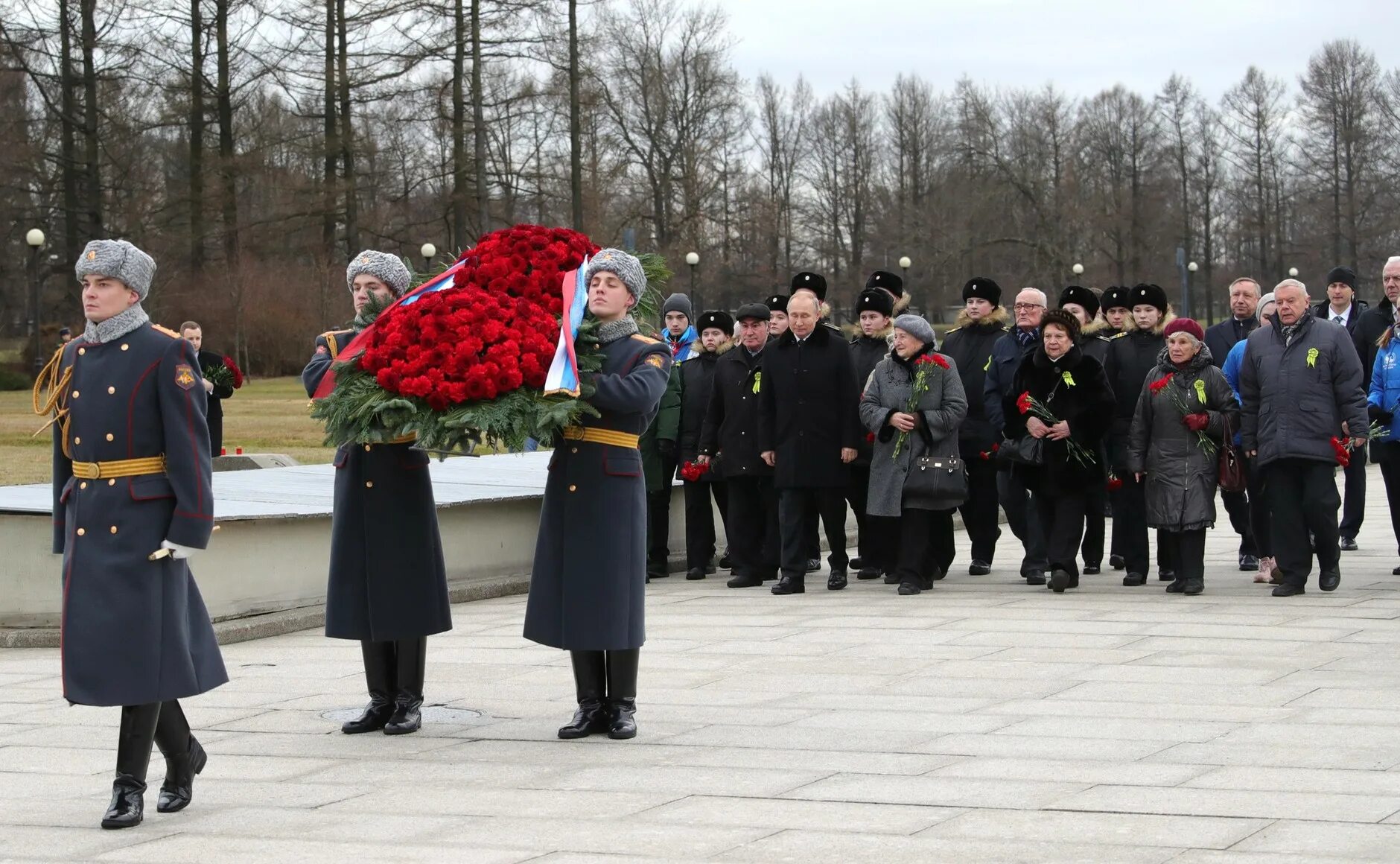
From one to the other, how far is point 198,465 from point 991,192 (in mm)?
65259

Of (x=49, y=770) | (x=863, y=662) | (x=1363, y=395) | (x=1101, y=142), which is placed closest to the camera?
(x=49, y=770)

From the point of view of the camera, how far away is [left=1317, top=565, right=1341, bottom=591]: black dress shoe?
34.3ft

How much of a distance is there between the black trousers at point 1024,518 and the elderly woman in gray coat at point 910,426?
700 millimetres

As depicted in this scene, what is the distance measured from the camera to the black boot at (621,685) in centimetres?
670

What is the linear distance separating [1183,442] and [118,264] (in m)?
6.89

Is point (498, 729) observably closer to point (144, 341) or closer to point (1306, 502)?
point (144, 341)

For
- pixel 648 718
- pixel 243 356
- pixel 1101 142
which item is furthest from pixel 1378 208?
pixel 648 718

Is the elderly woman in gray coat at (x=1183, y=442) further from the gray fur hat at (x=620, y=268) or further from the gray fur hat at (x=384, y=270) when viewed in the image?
the gray fur hat at (x=384, y=270)

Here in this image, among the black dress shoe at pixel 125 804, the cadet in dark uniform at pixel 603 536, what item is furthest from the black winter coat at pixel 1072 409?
the black dress shoe at pixel 125 804

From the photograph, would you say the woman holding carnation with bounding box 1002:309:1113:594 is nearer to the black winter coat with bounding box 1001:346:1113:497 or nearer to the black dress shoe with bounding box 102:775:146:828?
the black winter coat with bounding box 1001:346:1113:497

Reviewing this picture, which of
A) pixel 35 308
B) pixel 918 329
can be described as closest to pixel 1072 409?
pixel 918 329

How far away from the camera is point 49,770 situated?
6309mm

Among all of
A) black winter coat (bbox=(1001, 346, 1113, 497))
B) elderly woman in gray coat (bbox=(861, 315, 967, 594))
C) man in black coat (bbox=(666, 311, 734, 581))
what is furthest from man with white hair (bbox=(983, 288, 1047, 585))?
man in black coat (bbox=(666, 311, 734, 581))

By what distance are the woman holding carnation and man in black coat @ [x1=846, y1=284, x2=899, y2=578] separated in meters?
1.02
